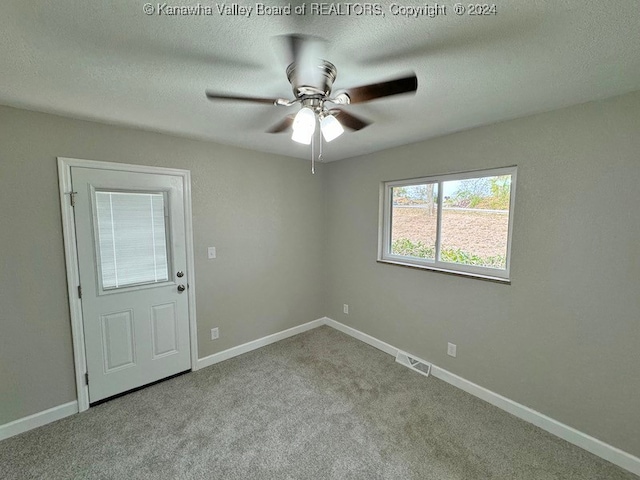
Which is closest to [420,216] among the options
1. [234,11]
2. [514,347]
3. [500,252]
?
Result: [500,252]

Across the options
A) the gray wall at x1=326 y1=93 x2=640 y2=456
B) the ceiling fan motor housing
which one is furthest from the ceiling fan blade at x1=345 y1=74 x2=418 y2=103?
the gray wall at x1=326 y1=93 x2=640 y2=456

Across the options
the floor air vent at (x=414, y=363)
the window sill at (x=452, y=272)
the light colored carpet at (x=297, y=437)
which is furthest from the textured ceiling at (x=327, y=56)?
the floor air vent at (x=414, y=363)

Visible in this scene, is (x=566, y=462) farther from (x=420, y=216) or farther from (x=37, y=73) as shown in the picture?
(x=37, y=73)

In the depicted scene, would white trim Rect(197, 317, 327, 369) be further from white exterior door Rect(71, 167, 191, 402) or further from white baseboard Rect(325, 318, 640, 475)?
white baseboard Rect(325, 318, 640, 475)

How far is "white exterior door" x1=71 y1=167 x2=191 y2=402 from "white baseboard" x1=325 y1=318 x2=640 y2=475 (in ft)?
8.32

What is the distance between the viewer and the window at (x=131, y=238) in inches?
83.2

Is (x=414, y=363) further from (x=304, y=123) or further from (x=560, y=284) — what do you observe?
(x=304, y=123)

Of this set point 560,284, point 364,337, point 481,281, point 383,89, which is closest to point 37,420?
point 364,337

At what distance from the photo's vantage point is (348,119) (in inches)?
60.9

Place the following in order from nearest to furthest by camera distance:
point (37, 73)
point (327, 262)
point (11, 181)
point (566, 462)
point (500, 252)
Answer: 1. point (37, 73)
2. point (566, 462)
3. point (11, 181)
4. point (500, 252)
5. point (327, 262)

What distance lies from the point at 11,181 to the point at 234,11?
2.00 m

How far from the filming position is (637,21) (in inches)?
38.4

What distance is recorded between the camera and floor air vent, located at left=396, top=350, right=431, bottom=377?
101 inches

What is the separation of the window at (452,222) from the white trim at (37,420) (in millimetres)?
3012
